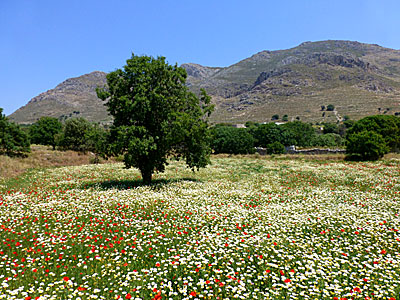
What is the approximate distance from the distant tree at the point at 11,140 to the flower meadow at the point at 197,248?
98.2 ft

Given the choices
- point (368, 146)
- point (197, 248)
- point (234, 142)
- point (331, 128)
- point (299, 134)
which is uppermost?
point (331, 128)

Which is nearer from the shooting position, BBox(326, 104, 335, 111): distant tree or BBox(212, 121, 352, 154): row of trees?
BBox(212, 121, 352, 154): row of trees

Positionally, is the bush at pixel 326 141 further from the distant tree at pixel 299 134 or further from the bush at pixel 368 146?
the bush at pixel 368 146

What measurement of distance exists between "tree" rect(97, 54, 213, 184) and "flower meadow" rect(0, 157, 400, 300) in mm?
4424

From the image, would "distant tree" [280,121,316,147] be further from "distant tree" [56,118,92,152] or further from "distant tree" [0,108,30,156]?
"distant tree" [0,108,30,156]

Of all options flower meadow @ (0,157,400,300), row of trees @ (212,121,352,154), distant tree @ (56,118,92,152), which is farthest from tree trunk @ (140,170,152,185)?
distant tree @ (56,118,92,152)

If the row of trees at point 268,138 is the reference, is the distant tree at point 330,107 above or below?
above

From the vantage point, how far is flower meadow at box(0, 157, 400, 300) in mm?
5930

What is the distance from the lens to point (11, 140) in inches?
1517

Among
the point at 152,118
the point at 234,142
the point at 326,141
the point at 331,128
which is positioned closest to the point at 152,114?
the point at 152,118

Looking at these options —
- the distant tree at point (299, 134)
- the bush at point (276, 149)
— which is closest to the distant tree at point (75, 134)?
the bush at point (276, 149)

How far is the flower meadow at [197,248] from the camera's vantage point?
5.93 meters

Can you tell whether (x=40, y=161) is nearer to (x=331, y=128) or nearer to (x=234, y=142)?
(x=234, y=142)

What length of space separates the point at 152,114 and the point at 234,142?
44344 mm
